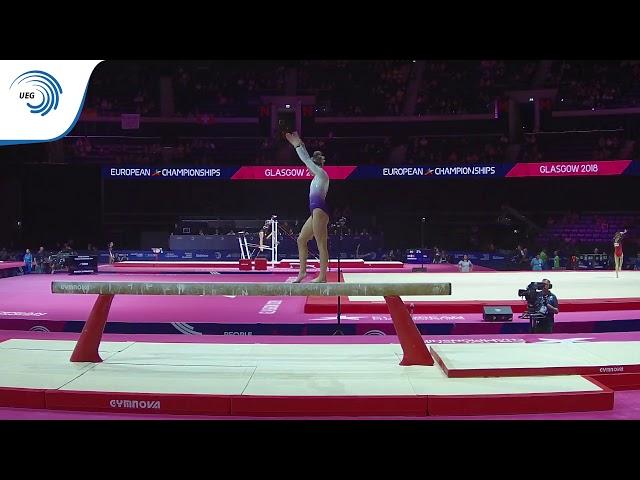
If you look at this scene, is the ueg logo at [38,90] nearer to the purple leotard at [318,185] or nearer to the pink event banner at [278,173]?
the purple leotard at [318,185]

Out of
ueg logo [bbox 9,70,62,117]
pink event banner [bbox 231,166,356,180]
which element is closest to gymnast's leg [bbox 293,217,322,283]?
ueg logo [bbox 9,70,62,117]

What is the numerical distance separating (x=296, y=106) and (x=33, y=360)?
2235 centimetres

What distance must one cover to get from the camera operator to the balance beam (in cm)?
312

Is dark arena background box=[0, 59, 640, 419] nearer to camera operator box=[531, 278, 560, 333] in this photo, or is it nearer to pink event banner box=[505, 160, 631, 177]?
pink event banner box=[505, 160, 631, 177]

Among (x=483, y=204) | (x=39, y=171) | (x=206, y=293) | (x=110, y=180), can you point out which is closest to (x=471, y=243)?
(x=483, y=204)

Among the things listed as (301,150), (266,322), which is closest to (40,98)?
(266,322)

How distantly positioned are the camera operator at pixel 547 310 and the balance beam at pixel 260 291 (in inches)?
123

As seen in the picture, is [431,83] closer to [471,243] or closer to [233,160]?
[471,243]

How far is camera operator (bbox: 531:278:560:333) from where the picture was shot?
25.1 ft

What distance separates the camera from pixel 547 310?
771cm

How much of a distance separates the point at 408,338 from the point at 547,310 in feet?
10.9

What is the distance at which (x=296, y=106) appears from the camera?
26.4m

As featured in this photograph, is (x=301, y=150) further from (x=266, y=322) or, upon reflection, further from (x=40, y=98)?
(x=40, y=98)

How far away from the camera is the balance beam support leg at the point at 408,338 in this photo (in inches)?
209
